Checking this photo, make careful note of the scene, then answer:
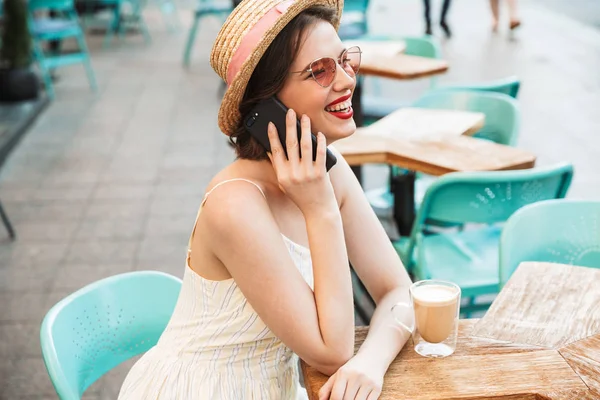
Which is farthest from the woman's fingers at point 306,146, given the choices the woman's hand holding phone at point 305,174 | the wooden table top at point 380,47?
the wooden table top at point 380,47

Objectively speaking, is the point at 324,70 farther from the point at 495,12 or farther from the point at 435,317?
the point at 495,12

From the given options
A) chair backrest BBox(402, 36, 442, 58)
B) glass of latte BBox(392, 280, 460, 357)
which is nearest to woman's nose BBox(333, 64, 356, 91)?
glass of latte BBox(392, 280, 460, 357)

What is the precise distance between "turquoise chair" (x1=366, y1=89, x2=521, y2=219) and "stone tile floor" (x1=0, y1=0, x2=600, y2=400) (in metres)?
1.06

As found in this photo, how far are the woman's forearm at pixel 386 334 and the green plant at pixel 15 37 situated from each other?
5.38 meters

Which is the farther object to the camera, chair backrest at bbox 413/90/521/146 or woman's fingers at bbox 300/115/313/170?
chair backrest at bbox 413/90/521/146

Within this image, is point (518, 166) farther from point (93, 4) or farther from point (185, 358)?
point (93, 4)

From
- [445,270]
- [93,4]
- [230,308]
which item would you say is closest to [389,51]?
[445,270]

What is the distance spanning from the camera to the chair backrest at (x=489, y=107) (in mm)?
3326

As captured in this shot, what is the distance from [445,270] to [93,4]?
7922mm

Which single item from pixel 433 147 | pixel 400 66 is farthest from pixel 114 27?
pixel 433 147

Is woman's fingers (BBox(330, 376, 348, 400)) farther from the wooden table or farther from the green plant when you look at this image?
the green plant

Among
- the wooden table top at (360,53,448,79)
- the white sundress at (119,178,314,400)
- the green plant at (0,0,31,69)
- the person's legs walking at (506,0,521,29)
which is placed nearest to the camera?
the white sundress at (119,178,314,400)

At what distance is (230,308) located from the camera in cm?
150

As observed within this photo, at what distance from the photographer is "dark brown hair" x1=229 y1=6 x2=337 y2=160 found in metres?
1.40
